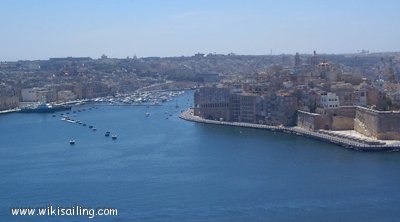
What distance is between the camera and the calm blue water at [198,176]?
9.16 metres

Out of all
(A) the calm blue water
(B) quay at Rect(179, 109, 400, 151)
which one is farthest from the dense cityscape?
(A) the calm blue water

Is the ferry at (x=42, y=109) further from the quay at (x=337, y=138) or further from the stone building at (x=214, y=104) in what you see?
the quay at (x=337, y=138)

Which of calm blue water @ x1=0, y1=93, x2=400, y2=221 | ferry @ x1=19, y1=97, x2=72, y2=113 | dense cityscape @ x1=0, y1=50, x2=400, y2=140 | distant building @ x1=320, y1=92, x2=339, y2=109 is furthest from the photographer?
ferry @ x1=19, y1=97, x2=72, y2=113

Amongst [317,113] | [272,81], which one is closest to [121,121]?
[272,81]

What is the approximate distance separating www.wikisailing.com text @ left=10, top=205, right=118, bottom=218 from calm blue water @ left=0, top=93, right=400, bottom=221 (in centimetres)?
12

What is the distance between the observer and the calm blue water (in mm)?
9164

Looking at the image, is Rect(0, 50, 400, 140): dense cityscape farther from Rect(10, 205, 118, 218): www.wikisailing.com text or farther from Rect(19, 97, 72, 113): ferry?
Rect(10, 205, 118, 218): www.wikisailing.com text

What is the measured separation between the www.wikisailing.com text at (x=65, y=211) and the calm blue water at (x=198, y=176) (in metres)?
0.12

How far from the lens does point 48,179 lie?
11.3 meters

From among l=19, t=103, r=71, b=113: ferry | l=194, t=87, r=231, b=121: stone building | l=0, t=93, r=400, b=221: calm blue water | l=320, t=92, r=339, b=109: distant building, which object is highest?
l=320, t=92, r=339, b=109: distant building

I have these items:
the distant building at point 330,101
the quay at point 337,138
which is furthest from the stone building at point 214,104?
the distant building at point 330,101

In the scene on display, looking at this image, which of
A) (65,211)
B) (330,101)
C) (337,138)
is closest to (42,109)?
(330,101)

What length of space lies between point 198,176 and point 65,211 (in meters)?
2.76

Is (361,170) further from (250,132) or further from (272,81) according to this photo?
(272,81)
